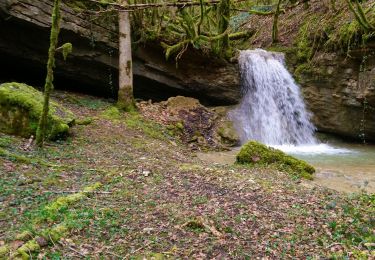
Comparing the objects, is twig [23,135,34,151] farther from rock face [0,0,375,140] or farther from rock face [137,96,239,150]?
rock face [137,96,239,150]

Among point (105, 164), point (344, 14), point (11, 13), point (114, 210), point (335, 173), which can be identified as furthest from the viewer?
point (344, 14)

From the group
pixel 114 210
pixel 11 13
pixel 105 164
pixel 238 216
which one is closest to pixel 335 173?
pixel 238 216

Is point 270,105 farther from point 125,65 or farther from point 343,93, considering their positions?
point 125,65

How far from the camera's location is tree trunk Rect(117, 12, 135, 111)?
11672 mm

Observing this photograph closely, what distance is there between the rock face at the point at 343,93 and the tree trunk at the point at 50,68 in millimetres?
9508

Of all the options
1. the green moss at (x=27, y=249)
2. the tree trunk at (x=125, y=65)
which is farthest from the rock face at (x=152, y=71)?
the green moss at (x=27, y=249)

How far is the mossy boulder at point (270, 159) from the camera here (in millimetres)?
8680

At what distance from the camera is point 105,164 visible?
712cm

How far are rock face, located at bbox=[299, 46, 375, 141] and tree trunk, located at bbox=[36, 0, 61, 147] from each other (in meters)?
9.51

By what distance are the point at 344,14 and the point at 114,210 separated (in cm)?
1133

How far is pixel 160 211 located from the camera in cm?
506

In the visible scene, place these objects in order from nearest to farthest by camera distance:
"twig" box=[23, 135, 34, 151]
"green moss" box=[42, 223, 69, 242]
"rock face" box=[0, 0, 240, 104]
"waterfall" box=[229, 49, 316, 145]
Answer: "green moss" box=[42, 223, 69, 242] → "twig" box=[23, 135, 34, 151] → "rock face" box=[0, 0, 240, 104] → "waterfall" box=[229, 49, 316, 145]

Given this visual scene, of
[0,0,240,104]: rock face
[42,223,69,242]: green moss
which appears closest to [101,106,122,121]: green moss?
[0,0,240,104]: rock face

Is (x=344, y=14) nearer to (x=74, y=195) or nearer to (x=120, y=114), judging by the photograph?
(x=120, y=114)
